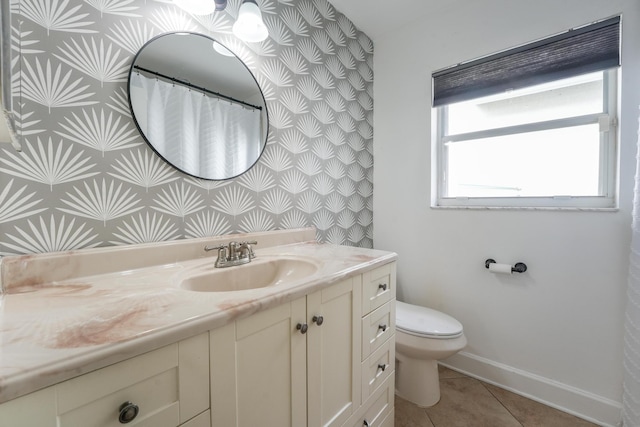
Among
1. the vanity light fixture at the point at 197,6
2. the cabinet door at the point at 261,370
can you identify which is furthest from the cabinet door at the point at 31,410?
the vanity light fixture at the point at 197,6

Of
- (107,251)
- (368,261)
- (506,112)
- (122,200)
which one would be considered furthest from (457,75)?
(107,251)

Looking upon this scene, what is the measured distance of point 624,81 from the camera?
120 cm

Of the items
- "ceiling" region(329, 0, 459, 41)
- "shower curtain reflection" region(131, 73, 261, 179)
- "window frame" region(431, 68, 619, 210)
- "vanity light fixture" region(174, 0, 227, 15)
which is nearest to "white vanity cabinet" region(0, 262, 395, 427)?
"shower curtain reflection" region(131, 73, 261, 179)

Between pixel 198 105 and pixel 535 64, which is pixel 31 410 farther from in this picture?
pixel 535 64

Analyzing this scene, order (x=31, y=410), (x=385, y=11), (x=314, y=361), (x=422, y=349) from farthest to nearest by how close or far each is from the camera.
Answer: (x=385, y=11), (x=422, y=349), (x=314, y=361), (x=31, y=410)

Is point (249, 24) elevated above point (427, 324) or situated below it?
above

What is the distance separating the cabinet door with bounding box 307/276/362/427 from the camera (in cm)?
80

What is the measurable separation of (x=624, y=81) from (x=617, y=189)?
0.50m

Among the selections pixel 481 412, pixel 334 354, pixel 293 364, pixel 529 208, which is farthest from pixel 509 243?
pixel 293 364

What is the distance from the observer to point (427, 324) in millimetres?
1395

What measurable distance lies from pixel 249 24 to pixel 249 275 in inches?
42.6

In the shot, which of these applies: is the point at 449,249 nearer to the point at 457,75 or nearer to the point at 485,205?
the point at 485,205

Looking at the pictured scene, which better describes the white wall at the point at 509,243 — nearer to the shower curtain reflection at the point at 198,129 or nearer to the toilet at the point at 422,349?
the toilet at the point at 422,349

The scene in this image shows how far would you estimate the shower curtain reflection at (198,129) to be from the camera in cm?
97
